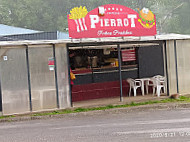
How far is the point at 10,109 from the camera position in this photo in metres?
12.6

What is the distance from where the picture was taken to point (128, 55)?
1850 centimetres

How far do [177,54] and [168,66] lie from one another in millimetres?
715

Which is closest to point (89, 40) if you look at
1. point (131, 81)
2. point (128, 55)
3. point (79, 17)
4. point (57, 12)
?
point (79, 17)

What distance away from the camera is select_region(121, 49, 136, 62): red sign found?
1842 cm

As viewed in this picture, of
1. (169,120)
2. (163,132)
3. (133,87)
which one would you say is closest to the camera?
(163,132)

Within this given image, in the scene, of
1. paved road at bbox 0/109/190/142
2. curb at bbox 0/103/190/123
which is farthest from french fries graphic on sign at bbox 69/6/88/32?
paved road at bbox 0/109/190/142

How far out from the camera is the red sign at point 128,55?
18.4 meters

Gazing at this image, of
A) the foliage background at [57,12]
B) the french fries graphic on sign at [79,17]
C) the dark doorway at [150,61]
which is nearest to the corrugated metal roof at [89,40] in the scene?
the french fries graphic on sign at [79,17]

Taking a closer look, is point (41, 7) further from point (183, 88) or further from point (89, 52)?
point (183, 88)

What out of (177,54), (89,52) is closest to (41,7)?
(89,52)

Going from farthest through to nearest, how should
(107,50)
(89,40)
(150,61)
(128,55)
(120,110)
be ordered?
1. (107,50)
2. (128,55)
3. (150,61)
4. (89,40)
5. (120,110)

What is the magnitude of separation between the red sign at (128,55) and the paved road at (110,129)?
7.01 meters

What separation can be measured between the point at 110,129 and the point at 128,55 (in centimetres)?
1003

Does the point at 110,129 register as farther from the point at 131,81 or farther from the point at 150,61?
the point at 150,61
